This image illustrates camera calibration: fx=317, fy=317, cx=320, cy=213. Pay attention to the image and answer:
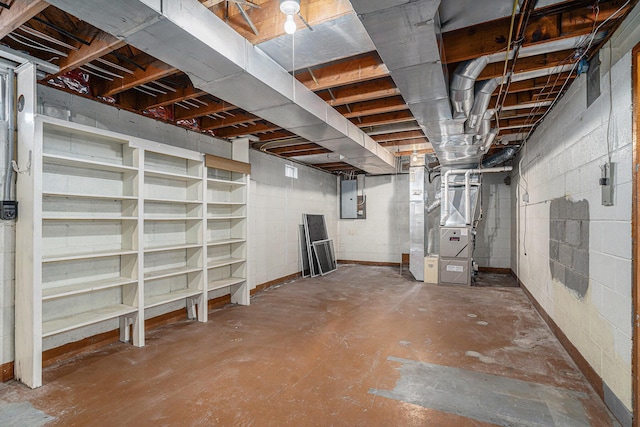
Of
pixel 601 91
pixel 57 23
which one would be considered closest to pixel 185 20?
pixel 57 23

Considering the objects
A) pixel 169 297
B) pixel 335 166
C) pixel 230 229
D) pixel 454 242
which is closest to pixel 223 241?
pixel 230 229

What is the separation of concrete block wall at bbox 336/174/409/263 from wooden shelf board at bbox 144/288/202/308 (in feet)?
16.0

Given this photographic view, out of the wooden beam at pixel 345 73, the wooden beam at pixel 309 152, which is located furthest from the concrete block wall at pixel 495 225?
the wooden beam at pixel 345 73

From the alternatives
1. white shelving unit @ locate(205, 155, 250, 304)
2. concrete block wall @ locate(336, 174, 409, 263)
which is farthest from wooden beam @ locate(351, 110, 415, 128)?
concrete block wall @ locate(336, 174, 409, 263)

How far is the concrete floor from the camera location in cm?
199

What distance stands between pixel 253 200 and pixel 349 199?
136 inches

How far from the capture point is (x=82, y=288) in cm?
269

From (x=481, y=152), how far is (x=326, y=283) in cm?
339

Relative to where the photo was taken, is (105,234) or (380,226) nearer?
(105,234)

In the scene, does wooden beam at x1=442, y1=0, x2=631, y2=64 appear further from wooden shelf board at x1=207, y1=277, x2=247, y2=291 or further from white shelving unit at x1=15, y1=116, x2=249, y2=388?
wooden shelf board at x1=207, y1=277, x2=247, y2=291

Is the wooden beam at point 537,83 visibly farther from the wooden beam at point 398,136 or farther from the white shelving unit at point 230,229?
the white shelving unit at point 230,229

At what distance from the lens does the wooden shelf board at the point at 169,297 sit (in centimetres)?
326

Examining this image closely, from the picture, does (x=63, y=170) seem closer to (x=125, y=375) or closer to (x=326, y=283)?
(x=125, y=375)

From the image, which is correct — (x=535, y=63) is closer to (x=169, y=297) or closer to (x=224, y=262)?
(x=224, y=262)
